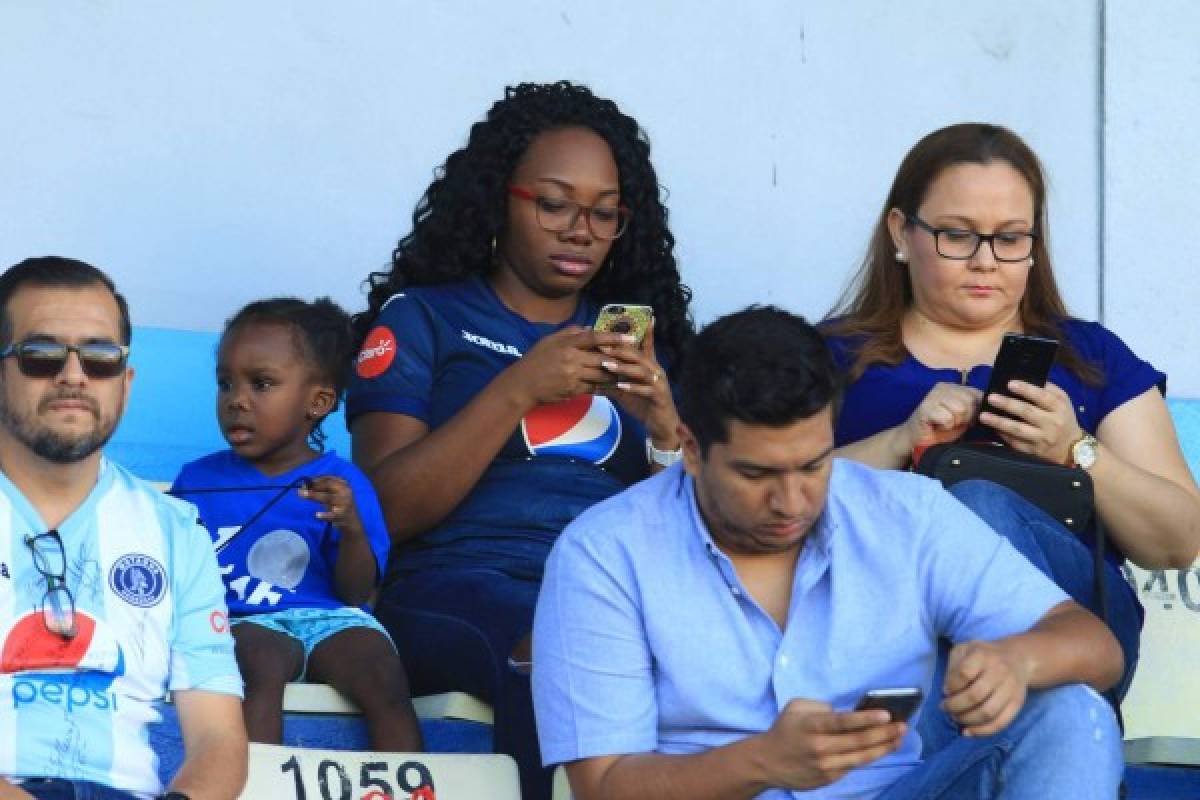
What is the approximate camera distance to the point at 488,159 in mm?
4762

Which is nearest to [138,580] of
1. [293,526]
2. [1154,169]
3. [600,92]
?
[293,526]

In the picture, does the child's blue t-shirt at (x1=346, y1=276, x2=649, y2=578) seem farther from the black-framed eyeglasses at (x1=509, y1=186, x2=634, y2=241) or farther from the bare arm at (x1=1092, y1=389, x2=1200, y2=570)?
the bare arm at (x1=1092, y1=389, x2=1200, y2=570)

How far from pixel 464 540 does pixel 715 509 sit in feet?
3.47

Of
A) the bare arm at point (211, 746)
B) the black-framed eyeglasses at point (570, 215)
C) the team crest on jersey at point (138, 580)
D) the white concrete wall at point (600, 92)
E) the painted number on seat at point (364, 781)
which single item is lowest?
the painted number on seat at point (364, 781)

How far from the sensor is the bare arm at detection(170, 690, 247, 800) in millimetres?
3348

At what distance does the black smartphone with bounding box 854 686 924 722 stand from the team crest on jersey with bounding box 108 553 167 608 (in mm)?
1124

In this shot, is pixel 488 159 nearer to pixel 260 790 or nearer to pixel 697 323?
pixel 697 323

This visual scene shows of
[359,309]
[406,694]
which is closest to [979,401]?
[406,694]

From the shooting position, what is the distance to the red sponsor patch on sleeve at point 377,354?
4.48 meters

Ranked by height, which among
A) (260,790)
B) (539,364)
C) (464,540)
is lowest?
(260,790)

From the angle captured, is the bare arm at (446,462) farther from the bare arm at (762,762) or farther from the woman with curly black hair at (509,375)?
the bare arm at (762,762)

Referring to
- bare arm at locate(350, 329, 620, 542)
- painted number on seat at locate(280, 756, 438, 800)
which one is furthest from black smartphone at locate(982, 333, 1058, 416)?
painted number on seat at locate(280, 756, 438, 800)

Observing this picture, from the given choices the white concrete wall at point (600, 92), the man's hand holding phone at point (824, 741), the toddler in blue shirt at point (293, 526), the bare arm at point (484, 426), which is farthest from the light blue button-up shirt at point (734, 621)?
the white concrete wall at point (600, 92)

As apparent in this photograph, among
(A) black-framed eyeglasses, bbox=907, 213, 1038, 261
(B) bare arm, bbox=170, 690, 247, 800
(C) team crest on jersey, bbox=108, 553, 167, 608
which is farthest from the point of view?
(A) black-framed eyeglasses, bbox=907, 213, 1038, 261
